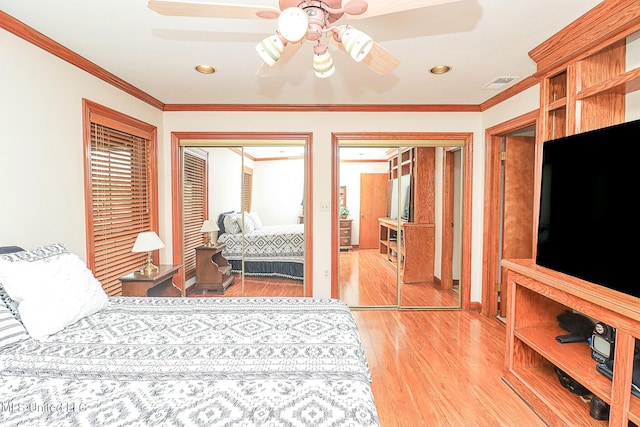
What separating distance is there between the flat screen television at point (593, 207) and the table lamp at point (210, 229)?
337 cm

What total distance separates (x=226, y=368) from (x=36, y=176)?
1.99 meters

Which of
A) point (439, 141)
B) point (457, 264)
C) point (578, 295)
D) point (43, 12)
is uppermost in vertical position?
point (43, 12)

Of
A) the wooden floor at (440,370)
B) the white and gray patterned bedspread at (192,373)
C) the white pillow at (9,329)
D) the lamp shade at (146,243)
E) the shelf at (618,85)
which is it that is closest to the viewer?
the white and gray patterned bedspread at (192,373)

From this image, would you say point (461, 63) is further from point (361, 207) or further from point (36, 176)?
point (36, 176)

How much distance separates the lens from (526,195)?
355 centimetres

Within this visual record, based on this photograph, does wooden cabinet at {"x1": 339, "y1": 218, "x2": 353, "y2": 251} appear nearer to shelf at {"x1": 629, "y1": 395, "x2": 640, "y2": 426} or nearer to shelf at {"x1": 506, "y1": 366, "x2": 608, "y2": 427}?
shelf at {"x1": 506, "y1": 366, "x2": 608, "y2": 427}

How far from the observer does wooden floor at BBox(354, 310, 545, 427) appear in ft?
6.55

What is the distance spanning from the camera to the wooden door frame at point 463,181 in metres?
3.81

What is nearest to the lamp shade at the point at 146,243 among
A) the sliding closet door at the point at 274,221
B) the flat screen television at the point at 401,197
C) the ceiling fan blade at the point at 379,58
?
the sliding closet door at the point at 274,221

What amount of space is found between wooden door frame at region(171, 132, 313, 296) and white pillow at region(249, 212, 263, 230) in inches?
24.1

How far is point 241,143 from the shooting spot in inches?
151

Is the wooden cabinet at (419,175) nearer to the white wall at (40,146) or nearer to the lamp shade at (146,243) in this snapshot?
the lamp shade at (146,243)

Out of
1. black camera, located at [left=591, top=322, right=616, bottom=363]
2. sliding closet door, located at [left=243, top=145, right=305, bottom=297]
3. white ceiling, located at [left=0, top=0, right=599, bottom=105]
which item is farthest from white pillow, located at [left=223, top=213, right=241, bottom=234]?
black camera, located at [left=591, top=322, right=616, bottom=363]

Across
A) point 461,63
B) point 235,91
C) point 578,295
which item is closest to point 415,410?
point 578,295
